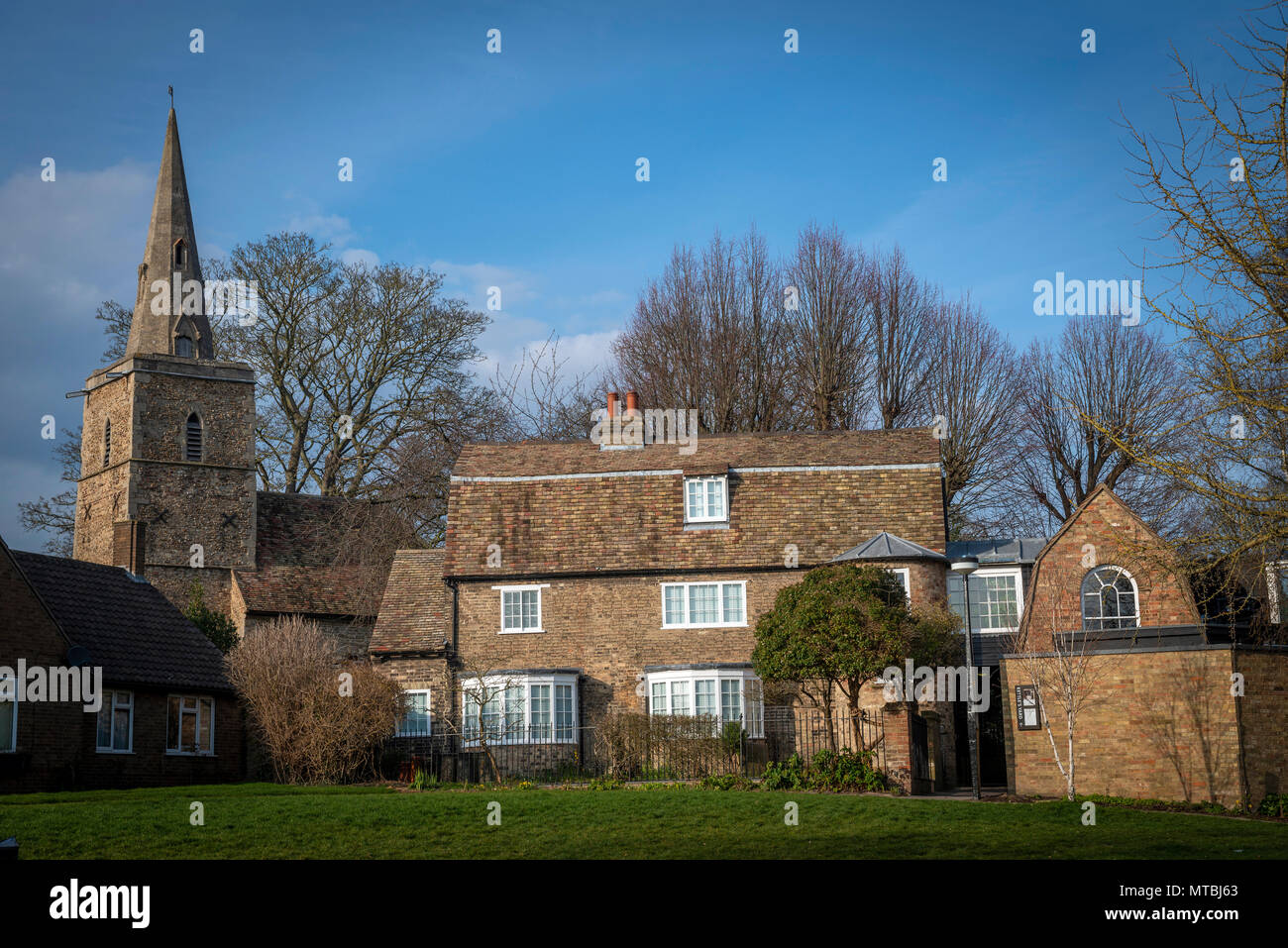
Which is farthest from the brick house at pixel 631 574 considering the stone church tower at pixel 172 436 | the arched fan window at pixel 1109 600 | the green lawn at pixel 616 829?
the stone church tower at pixel 172 436

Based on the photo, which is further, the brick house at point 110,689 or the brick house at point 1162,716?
the brick house at point 110,689

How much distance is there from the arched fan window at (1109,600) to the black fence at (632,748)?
551 centimetres

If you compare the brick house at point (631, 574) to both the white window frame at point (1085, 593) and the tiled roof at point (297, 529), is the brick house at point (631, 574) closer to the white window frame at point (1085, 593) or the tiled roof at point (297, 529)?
the white window frame at point (1085, 593)

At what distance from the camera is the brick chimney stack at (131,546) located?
38031 millimetres

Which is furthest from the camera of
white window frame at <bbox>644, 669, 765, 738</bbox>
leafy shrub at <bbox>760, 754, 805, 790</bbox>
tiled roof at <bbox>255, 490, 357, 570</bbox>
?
tiled roof at <bbox>255, 490, 357, 570</bbox>

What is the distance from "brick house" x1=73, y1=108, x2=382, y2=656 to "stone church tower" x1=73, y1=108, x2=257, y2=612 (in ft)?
0.13

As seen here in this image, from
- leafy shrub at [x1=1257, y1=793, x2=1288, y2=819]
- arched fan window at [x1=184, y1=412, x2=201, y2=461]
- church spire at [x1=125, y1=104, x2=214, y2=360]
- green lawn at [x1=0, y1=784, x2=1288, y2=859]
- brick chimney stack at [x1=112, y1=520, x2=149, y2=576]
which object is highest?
church spire at [x1=125, y1=104, x2=214, y2=360]

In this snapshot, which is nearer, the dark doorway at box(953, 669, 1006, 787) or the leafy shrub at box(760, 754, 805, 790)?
the leafy shrub at box(760, 754, 805, 790)

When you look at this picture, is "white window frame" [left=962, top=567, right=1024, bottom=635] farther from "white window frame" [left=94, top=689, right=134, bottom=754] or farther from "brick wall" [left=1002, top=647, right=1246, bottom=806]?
"white window frame" [left=94, top=689, right=134, bottom=754]

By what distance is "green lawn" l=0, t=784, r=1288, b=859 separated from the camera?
1509cm

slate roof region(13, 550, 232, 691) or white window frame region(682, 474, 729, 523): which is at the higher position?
white window frame region(682, 474, 729, 523)

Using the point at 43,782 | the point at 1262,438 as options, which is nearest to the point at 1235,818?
the point at 1262,438

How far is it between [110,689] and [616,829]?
16.9 m

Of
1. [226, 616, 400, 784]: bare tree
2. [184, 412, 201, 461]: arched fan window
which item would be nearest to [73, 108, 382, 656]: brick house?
[184, 412, 201, 461]: arched fan window
